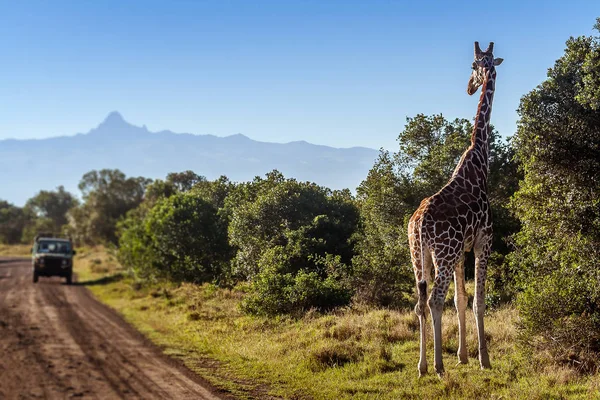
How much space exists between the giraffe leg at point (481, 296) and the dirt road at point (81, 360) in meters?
5.27

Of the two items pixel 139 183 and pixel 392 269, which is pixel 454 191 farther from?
pixel 139 183

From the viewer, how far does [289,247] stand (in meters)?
19.4

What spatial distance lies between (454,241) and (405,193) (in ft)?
24.6

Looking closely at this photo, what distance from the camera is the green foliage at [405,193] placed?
17422 mm

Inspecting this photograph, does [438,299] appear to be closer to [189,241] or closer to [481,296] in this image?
[481,296]

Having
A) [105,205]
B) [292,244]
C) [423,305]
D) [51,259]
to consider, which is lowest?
[51,259]

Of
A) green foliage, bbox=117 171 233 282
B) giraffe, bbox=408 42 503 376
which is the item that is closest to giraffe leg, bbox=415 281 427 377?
giraffe, bbox=408 42 503 376

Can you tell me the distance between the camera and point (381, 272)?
17500 mm

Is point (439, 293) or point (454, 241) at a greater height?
point (454, 241)

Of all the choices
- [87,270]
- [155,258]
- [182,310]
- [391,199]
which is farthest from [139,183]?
[391,199]

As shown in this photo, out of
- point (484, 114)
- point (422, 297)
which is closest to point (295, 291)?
point (422, 297)

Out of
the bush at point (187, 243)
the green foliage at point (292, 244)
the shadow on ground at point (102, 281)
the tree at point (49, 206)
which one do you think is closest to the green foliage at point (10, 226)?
the tree at point (49, 206)

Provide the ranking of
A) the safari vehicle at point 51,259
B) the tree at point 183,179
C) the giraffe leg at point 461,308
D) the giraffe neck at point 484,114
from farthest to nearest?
the tree at point 183,179
the safari vehicle at point 51,259
the giraffe neck at point 484,114
the giraffe leg at point 461,308

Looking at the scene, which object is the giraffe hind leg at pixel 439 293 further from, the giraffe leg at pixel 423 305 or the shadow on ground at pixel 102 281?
the shadow on ground at pixel 102 281
